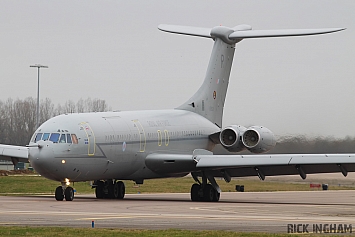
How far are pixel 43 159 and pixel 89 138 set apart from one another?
2.60 metres

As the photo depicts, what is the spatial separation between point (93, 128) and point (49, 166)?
3.18m

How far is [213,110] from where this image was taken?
44.4 m

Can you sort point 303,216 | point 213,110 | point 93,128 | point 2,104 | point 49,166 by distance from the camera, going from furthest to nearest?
point 2,104 → point 213,110 → point 93,128 → point 49,166 → point 303,216

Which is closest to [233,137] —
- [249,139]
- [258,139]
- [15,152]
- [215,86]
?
[249,139]

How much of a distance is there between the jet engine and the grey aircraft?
0.16ft

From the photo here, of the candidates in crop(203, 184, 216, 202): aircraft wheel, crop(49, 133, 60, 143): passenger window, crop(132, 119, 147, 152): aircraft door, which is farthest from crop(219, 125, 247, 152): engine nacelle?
crop(49, 133, 60, 143): passenger window

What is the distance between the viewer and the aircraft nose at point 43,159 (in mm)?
31875

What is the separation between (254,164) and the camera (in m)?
34.7

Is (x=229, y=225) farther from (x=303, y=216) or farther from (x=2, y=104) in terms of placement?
(x=2, y=104)

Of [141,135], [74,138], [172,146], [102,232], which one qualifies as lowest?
[102,232]

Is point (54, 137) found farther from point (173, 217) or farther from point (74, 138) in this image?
point (173, 217)

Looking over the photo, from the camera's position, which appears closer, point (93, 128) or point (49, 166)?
point (49, 166)

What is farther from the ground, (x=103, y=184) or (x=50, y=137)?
(x=50, y=137)

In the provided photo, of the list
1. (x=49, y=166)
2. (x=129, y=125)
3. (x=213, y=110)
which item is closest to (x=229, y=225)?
(x=49, y=166)
